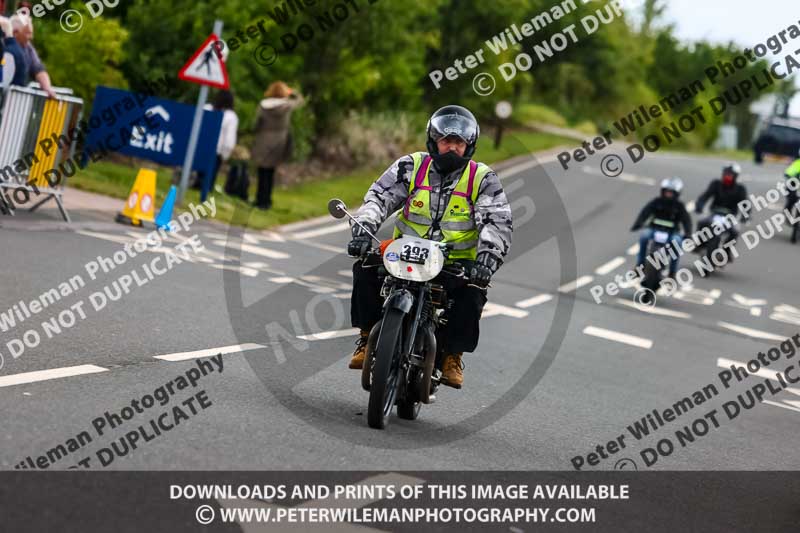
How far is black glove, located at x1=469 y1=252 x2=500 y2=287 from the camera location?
7.52 meters

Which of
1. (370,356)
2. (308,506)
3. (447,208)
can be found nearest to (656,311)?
(447,208)

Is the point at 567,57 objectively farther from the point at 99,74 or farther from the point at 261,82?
the point at 99,74

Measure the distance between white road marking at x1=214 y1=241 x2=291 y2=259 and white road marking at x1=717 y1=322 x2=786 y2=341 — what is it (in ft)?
19.5

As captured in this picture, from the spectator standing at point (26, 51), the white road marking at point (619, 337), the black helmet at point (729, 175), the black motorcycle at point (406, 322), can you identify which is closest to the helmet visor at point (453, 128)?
the black motorcycle at point (406, 322)

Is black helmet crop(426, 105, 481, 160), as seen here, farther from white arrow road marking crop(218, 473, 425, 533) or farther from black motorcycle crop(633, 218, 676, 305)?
black motorcycle crop(633, 218, 676, 305)

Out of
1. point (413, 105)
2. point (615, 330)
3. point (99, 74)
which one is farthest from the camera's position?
point (413, 105)

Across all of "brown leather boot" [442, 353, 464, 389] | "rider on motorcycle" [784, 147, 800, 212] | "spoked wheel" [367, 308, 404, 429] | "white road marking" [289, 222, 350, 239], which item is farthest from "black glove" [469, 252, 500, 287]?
"rider on motorcycle" [784, 147, 800, 212]

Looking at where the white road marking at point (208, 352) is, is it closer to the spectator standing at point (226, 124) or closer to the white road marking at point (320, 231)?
the white road marking at point (320, 231)

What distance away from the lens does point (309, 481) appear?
609 cm

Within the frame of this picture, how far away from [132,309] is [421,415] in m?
3.37

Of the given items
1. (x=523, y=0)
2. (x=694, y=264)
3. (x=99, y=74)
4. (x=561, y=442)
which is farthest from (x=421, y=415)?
(x=523, y=0)

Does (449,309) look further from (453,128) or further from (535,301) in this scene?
(535,301)

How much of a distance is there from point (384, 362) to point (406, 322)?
0.38m

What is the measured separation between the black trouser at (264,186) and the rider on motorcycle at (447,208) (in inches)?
512
